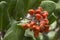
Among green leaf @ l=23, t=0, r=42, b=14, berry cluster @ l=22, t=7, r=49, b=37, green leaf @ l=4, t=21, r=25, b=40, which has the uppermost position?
green leaf @ l=23, t=0, r=42, b=14

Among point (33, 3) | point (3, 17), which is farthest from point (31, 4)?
point (3, 17)

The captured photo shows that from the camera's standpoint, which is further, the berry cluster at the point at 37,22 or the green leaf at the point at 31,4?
the green leaf at the point at 31,4

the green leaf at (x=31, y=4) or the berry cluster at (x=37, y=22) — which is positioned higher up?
the green leaf at (x=31, y=4)

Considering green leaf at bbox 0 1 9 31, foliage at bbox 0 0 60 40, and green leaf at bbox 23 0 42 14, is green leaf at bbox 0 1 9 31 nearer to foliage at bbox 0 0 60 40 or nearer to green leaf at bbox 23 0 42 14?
foliage at bbox 0 0 60 40

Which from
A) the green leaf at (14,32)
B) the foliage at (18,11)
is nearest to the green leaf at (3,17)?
the foliage at (18,11)

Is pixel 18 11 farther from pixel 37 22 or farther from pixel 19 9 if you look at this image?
pixel 37 22

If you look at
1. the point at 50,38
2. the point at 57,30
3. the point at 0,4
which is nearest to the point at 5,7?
the point at 0,4

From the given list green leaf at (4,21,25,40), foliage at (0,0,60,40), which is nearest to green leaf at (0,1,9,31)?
foliage at (0,0,60,40)

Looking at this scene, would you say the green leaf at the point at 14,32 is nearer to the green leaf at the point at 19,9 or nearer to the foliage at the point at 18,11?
the foliage at the point at 18,11

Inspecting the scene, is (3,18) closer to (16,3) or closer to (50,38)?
(16,3)

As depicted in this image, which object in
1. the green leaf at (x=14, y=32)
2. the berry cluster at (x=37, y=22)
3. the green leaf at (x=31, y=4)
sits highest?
the green leaf at (x=31, y=4)
